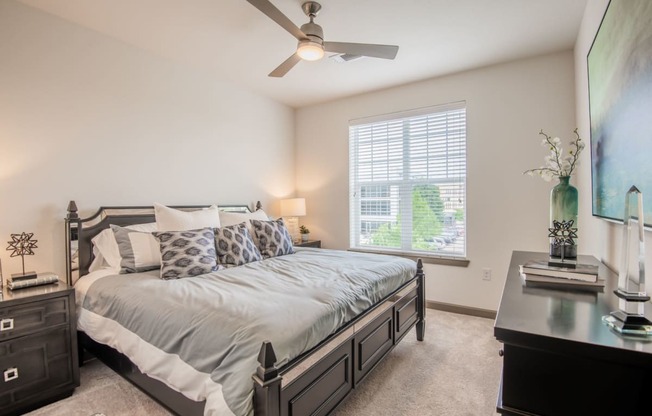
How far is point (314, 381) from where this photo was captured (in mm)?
1437

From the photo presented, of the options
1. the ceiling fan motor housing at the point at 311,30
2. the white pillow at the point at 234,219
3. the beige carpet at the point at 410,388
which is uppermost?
the ceiling fan motor housing at the point at 311,30

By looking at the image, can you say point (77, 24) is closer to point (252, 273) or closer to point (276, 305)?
point (252, 273)

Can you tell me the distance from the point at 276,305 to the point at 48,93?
8.02ft

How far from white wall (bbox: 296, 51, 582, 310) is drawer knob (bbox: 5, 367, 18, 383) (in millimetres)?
3542

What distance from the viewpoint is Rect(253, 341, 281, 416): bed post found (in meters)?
1.12

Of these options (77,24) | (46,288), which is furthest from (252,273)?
(77,24)

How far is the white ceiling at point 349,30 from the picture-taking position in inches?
88.9

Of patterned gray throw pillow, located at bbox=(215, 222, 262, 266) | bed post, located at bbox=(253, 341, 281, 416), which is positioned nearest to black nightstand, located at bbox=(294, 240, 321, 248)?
patterned gray throw pillow, located at bbox=(215, 222, 262, 266)

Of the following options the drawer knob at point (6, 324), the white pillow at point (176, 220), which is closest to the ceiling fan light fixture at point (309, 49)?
the white pillow at point (176, 220)

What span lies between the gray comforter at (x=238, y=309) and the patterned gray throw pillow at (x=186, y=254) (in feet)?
0.33

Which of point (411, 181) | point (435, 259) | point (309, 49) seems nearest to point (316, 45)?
point (309, 49)

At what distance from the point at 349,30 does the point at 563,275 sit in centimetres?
227

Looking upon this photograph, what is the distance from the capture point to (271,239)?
3.01m

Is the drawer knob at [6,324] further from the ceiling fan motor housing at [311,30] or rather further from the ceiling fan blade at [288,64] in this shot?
the ceiling fan motor housing at [311,30]
